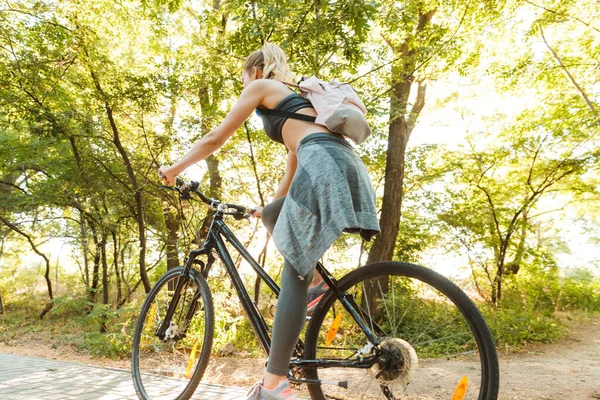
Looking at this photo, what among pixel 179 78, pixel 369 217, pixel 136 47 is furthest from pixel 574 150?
pixel 136 47

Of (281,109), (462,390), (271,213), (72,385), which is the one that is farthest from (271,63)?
(72,385)

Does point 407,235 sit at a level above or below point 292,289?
above

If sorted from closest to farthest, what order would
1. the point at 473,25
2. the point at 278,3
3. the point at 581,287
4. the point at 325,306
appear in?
the point at 325,306 < the point at 278,3 < the point at 473,25 < the point at 581,287

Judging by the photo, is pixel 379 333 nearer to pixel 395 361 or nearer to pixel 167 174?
pixel 395 361

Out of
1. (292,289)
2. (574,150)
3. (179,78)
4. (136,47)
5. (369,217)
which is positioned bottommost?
(292,289)

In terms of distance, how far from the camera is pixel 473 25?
274 inches

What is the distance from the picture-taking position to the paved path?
2609mm

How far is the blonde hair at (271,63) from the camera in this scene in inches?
80.4

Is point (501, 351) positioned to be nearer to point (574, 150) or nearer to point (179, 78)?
point (574, 150)

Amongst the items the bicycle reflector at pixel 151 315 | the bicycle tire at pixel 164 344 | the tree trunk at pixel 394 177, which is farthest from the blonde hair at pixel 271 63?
the tree trunk at pixel 394 177

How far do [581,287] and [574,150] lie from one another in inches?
154

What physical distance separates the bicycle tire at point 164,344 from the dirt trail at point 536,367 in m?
1.48

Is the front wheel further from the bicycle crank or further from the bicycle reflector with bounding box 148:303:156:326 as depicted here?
the bicycle reflector with bounding box 148:303:156:326

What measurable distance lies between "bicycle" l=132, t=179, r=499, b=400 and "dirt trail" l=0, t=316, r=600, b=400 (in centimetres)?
182
